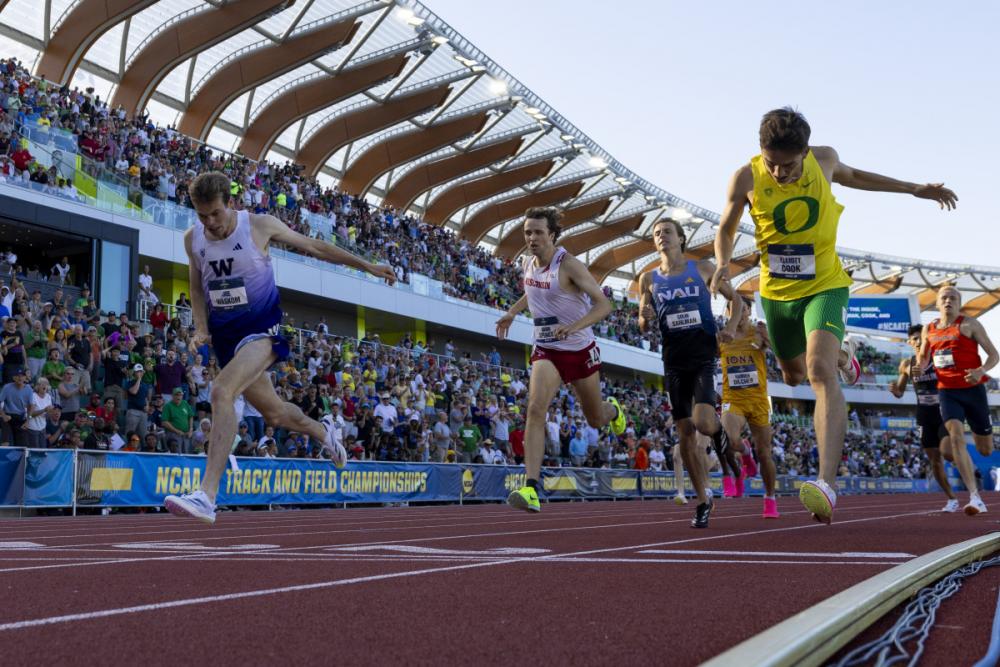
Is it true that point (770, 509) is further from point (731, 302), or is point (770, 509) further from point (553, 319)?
point (553, 319)

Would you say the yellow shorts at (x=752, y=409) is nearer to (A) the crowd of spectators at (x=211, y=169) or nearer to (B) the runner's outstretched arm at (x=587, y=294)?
(B) the runner's outstretched arm at (x=587, y=294)

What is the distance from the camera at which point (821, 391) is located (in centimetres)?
598

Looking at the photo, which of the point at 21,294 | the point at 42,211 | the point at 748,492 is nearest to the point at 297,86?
the point at 42,211

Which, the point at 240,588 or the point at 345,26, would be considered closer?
the point at 240,588

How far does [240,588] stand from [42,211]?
→ 19.9 meters

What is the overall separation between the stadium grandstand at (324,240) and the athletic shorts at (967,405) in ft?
8.09

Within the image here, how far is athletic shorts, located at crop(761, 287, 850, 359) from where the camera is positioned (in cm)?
601

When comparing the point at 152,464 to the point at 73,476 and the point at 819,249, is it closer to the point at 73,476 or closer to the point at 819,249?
the point at 73,476

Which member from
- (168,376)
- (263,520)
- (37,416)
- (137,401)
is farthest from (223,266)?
(168,376)

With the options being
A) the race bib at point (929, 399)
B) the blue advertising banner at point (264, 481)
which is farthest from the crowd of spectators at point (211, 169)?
the race bib at point (929, 399)

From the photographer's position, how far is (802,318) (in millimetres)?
6219

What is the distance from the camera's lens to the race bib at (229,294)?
6.46 metres

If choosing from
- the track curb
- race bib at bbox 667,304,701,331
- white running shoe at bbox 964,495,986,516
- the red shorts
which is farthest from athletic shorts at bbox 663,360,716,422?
the track curb

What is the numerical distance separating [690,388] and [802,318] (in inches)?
105
